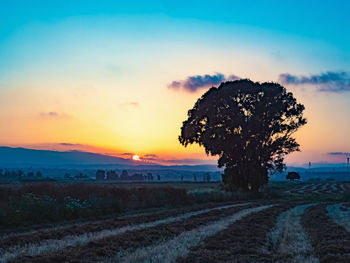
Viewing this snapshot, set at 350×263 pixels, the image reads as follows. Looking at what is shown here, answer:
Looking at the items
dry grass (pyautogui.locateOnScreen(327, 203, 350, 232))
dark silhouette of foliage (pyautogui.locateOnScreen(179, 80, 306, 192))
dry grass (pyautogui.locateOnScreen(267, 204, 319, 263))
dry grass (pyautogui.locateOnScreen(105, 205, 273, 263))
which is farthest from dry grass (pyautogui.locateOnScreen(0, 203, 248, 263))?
dark silhouette of foliage (pyautogui.locateOnScreen(179, 80, 306, 192))

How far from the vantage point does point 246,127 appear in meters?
47.3

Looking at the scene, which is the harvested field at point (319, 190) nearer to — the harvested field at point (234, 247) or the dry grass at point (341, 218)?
the dry grass at point (341, 218)

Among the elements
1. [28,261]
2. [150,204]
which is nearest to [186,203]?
[150,204]

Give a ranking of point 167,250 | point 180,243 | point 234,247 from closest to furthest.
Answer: point 167,250, point 234,247, point 180,243

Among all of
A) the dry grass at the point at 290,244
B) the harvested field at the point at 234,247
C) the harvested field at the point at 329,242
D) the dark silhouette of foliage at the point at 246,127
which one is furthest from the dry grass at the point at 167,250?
the dark silhouette of foliage at the point at 246,127

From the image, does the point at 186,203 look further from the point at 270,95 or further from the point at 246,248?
the point at 246,248

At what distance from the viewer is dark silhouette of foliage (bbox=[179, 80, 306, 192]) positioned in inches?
1886

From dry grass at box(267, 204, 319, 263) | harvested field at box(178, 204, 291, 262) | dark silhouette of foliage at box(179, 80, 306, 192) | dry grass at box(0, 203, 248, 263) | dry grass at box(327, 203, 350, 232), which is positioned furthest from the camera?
dark silhouette of foliage at box(179, 80, 306, 192)

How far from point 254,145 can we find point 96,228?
33.1 metres

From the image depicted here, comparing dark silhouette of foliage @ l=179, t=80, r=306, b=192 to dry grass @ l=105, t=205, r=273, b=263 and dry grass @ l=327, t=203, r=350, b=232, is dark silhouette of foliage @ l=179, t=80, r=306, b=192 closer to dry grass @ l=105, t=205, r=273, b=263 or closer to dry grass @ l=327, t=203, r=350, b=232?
dry grass @ l=327, t=203, r=350, b=232

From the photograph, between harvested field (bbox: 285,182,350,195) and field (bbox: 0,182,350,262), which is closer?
field (bbox: 0,182,350,262)

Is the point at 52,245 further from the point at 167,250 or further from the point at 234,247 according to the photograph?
the point at 234,247

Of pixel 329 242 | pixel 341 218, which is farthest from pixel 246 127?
pixel 329 242

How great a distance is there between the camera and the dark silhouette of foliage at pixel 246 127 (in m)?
47.9
